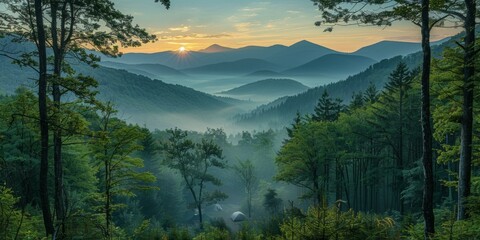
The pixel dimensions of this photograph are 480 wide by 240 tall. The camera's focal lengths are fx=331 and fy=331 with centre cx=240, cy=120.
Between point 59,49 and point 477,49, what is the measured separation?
1427 centimetres

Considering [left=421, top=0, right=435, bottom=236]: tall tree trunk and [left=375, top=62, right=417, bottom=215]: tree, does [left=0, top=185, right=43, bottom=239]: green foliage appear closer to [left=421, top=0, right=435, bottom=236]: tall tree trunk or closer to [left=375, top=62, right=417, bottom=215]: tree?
[left=421, top=0, right=435, bottom=236]: tall tree trunk

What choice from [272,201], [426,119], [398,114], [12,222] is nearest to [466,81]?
[426,119]

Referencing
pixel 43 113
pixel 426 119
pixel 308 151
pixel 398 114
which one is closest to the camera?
pixel 43 113

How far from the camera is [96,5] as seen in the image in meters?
10.2

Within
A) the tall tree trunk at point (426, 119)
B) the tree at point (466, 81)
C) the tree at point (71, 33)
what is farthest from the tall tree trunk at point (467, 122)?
the tree at point (71, 33)

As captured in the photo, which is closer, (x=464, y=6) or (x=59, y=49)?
(x=464, y=6)

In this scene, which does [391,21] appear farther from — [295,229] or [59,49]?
[59,49]

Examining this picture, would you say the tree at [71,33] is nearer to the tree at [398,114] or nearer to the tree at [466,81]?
the tree at [466,81]

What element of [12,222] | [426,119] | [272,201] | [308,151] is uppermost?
[426,119]

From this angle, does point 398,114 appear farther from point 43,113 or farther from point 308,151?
point 43,113

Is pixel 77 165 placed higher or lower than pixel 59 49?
lower

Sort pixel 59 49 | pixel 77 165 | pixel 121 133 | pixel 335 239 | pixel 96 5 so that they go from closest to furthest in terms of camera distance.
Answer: pixel 335 239
pixel 96 5
pixel 59 49
pixel 121 133
pixel 77 165

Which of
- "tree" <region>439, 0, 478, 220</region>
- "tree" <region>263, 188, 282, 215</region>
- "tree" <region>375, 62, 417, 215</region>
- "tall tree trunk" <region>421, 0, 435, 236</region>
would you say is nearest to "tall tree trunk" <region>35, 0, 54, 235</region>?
"tall tree trunk" <region>421, 0, 435, 236</region>

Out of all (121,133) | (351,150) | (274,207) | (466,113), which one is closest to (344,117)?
(351,150)
